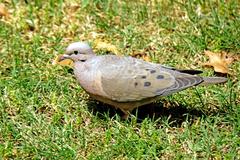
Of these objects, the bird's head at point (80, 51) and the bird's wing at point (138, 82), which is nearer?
the bird's wing at point (138, 82)

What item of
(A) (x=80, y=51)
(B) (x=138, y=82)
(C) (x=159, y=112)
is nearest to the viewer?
(B) (x=138, y=82)

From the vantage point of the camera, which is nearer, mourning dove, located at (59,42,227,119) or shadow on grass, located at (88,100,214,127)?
mourning dove, located at (59,42,227,119)

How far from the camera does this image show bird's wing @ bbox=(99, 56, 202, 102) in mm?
4051

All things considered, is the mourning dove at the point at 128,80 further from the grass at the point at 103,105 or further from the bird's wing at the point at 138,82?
the grass at the point at 103,105

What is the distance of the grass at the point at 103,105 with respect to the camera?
4.07 meters

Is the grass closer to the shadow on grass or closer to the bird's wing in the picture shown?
the shadow on grass

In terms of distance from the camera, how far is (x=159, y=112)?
4.41 meters

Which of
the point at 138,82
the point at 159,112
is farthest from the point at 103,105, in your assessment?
the point at 138,82

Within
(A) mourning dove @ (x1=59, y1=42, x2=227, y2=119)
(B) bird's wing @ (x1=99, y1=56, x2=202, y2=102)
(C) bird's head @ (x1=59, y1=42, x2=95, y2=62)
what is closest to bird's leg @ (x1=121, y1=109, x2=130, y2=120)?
(A) mourning dove @ (x1=59, y1=42, x2=227, y2=119)

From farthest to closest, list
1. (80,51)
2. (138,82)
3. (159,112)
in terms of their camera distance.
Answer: (159,112) → (80,51) → (138,82)

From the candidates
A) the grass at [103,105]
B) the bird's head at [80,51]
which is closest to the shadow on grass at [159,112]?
the grass at [103,105]

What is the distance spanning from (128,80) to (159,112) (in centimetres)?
46

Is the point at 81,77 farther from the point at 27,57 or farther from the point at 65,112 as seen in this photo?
the point at 27,57

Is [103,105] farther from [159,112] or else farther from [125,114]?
[159,112]
